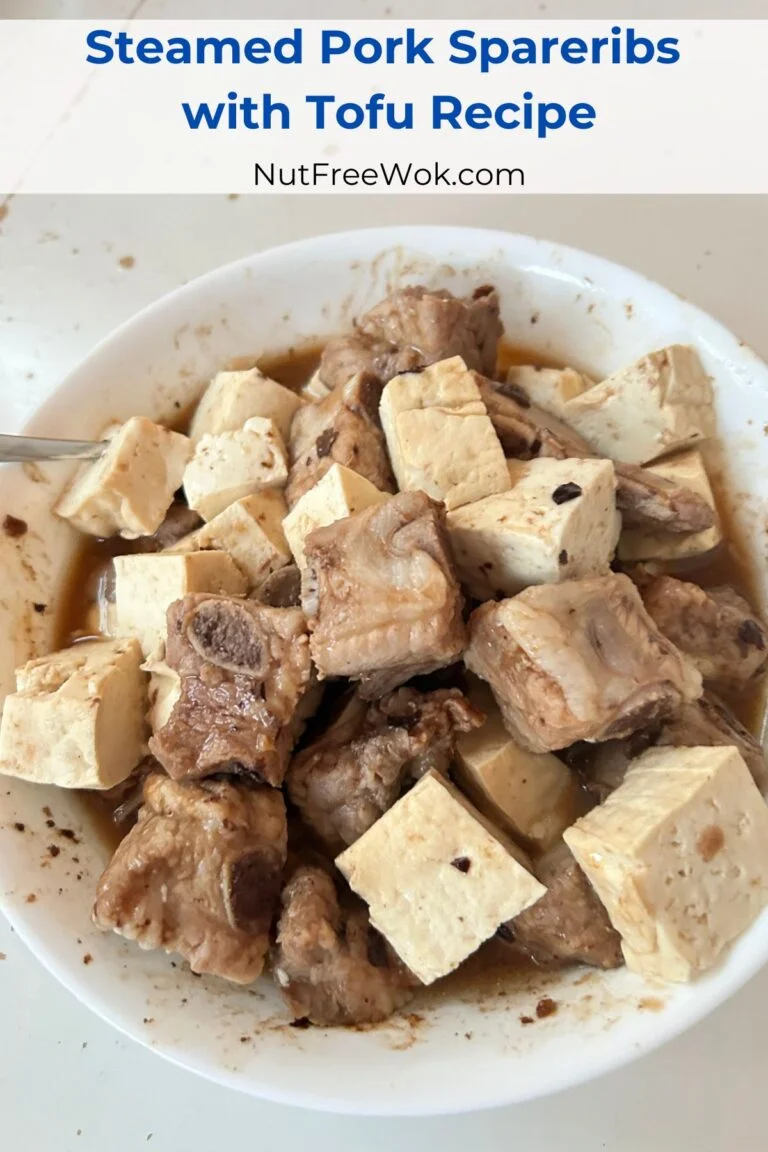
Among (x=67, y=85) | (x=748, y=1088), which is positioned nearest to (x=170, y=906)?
(x=748, y=1088)

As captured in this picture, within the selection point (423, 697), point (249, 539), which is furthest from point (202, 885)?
point (249, 539)

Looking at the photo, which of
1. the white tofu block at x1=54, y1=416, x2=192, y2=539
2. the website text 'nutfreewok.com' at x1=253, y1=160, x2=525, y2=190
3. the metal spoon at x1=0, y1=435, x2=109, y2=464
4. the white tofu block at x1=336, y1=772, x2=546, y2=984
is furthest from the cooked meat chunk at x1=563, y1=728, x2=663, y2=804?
the website text 'nutfreewok.com' at x1=253, y1=160, x2=525, y2=190

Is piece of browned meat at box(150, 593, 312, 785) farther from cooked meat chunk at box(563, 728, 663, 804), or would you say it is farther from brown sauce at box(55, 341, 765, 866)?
cooked meat chunk at box(563, 728, 663, 804)

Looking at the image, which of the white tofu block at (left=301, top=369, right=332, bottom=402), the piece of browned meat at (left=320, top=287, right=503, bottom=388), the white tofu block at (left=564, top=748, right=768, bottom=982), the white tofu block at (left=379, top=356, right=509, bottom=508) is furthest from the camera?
the white tofu block at (left=301, top=369, right=332, bottom=402)

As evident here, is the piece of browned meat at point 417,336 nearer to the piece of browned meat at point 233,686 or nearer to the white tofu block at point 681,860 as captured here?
the piece of browned meat at point 233,686

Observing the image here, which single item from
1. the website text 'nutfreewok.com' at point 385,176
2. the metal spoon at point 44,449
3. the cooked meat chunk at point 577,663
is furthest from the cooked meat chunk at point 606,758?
the website text 'nutfreewok.com' at point 385,176
